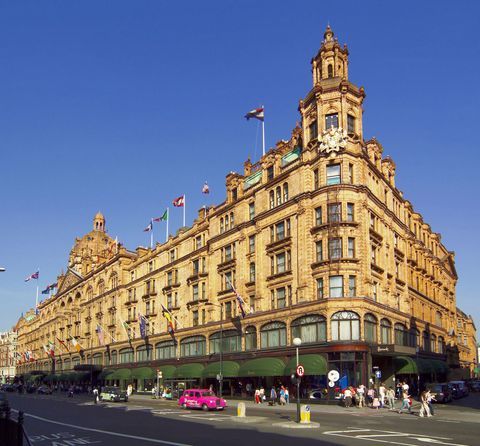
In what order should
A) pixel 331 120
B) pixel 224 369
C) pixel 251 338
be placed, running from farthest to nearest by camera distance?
pixel 224 369 < pixel 251 338 < pixel 331 120

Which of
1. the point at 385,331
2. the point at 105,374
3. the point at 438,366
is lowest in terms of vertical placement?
the point at 105,374

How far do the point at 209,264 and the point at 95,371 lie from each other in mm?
44585

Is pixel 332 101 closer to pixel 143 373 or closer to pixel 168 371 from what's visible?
pixel 168 371

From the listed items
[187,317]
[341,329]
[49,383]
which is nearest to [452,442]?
[341,329]

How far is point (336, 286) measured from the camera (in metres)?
51.5

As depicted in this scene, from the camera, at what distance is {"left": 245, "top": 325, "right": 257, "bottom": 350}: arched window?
6031 centimetres

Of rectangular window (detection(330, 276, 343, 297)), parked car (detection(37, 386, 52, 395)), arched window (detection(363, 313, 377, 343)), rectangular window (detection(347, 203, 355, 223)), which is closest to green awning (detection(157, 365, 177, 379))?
arched window (detection(363, 313, 377, 343))

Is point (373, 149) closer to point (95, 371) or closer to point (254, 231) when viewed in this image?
point (254, 231)

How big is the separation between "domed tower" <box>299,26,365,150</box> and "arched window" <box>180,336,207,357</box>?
96.7 feet

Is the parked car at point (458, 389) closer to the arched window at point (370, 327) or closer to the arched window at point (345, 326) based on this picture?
the arched window at point (370, 327)

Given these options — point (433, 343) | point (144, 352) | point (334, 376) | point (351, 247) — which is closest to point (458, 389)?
point (433, 343)

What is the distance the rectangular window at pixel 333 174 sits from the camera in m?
53.9

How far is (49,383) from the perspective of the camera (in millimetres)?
131625

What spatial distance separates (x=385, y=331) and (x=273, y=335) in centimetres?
1116
